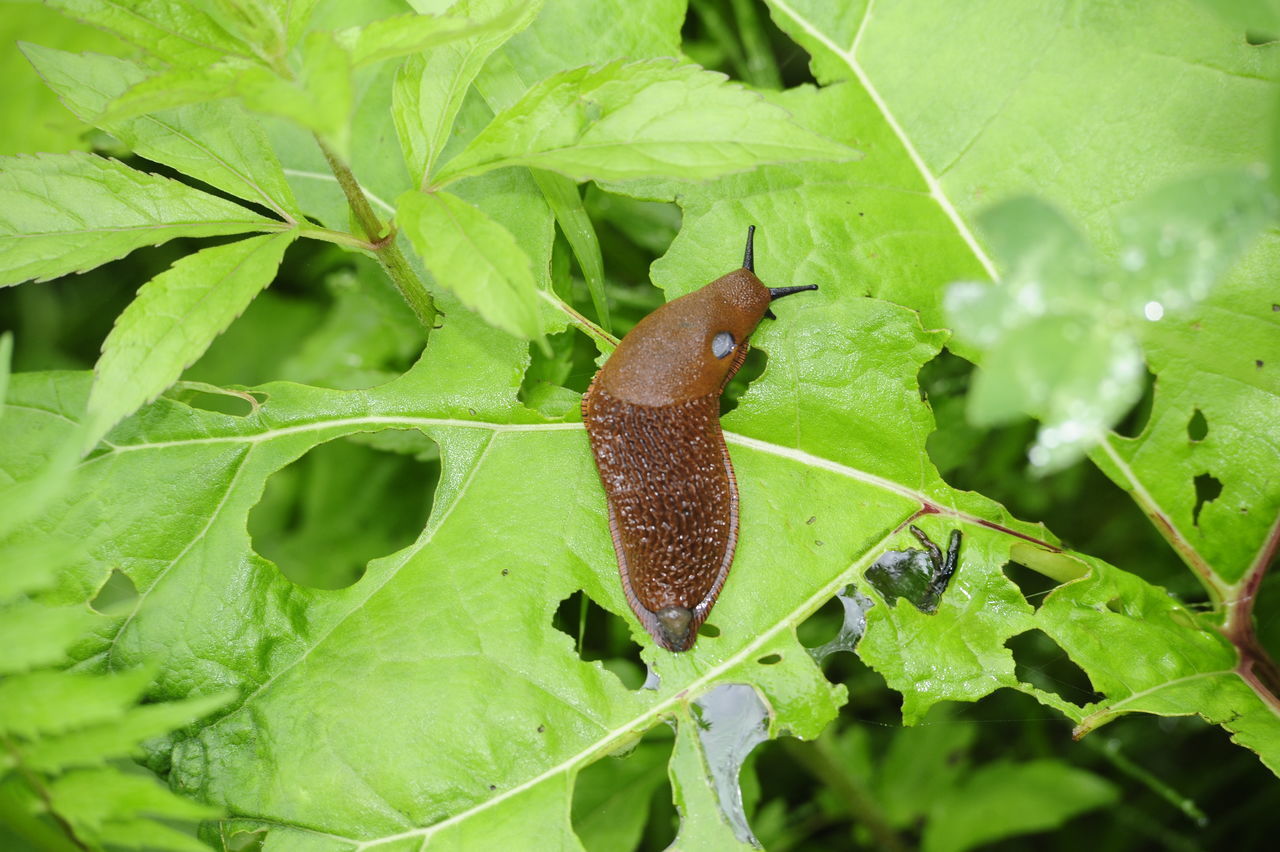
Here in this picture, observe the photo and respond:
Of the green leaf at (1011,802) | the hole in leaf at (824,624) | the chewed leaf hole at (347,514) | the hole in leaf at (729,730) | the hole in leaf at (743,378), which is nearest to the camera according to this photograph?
the hole in leaf at (729,730)

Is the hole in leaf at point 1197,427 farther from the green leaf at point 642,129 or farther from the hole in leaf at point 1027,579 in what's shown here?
the green leaf at point 642,129

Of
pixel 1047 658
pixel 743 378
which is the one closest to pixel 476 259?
pixel 743 378

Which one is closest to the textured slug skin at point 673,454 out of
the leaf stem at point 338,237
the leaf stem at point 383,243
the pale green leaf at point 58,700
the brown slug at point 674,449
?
the brown slug at point 674,449

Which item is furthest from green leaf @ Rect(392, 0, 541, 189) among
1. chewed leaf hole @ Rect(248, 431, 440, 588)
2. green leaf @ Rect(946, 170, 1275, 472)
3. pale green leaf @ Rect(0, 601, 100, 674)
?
chewed leaf hole @ Rect(248, 431, 440, 588)

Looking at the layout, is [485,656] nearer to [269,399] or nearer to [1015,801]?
[269,399]

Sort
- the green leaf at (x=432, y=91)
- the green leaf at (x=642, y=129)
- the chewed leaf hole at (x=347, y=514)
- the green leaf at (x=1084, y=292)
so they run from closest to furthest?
1. the green leaf at (x=1084, y=292)
2. the green leaf at (x=642, y=129)
3. the green leaf at (x=432, y=91)
4. the chewed leaf hole at (x=347, y=514)

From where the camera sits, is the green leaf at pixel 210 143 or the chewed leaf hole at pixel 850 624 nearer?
the green leaf at pixel 210 143
